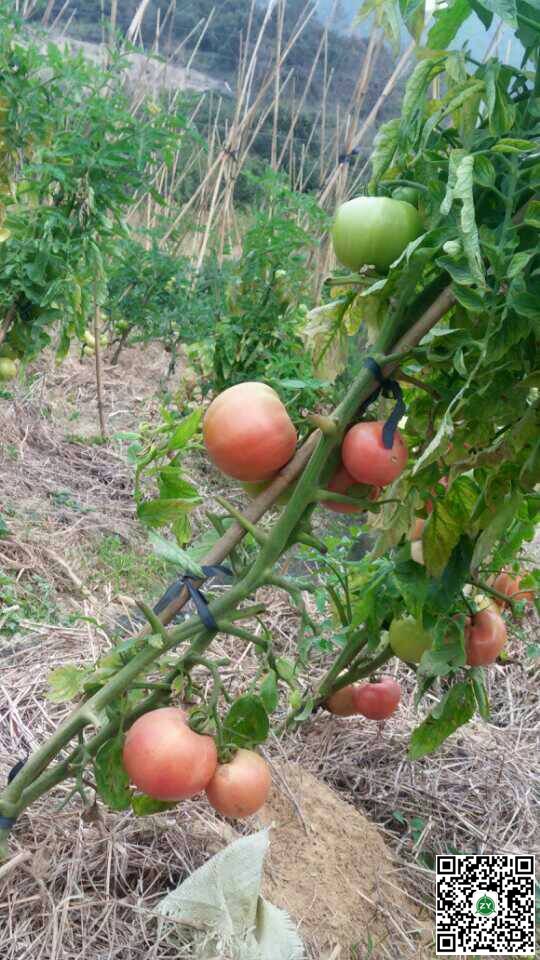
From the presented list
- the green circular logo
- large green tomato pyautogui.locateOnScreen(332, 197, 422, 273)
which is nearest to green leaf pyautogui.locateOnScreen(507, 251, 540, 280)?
large green tomato pyautogui.locateOnScreen(332, 197, 422, 273)

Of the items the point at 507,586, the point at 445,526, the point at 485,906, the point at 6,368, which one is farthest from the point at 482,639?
the point at 6,368

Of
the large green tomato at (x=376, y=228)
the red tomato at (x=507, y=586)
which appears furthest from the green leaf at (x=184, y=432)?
the red tomato at (x=507, y=586)

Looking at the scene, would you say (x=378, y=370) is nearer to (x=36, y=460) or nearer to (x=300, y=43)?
(x=36, y=460)

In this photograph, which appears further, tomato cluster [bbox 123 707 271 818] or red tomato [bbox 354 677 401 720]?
red tomato [bbox 354 677 401 720]

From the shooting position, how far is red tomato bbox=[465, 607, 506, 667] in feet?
4.40

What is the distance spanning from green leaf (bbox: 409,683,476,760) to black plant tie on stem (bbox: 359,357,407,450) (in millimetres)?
635

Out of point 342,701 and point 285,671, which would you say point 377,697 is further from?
point 285,671

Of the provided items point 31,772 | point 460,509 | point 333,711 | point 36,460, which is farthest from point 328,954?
point 36,460

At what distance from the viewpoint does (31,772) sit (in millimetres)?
1062

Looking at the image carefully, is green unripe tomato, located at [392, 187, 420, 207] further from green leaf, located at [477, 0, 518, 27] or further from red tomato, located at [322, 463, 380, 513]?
red tomato, located at [322, 463, 380, 513]

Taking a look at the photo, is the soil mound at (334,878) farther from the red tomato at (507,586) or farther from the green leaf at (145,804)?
the red tomato at (507,586)

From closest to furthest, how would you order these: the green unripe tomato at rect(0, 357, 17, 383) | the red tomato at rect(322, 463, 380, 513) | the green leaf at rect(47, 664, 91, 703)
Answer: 1. the red tomato at rect(322, 463, 380, 513)
2. the green leaf at rect(47, 664, 91, 703)
3. the green unripe tomato at rect(0, 357, 17, 383)

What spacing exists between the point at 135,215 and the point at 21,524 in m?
4.69

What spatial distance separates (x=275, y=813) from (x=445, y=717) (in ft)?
1.46
